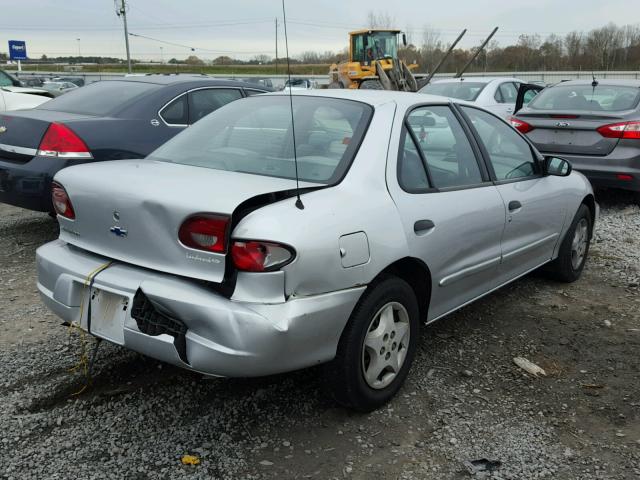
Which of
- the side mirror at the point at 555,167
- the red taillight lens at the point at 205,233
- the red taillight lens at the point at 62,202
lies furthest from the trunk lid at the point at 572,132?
the red taillight lens at the point at 62,202

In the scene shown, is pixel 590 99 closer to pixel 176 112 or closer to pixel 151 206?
pixel 176 112

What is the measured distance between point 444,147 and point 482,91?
7.58 meters

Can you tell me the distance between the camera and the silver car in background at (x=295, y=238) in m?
2.39

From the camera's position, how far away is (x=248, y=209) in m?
2.48

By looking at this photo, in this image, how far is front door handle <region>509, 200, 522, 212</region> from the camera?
379cm

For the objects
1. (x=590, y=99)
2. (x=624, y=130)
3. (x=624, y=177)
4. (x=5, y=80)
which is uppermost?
(x=5, y=80)

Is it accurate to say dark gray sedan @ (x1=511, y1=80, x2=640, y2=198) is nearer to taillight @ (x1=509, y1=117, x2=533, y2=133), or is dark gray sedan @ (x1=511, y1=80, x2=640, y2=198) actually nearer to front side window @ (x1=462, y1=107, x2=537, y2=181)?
taillight @ (x1=509, y1=117, x2=533, y2=133)

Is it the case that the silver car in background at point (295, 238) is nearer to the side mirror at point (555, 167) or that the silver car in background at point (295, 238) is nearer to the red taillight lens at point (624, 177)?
the side mirror at point (555, 167)

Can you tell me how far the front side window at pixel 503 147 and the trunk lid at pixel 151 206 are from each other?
1.72 meters

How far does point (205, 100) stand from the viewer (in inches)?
250

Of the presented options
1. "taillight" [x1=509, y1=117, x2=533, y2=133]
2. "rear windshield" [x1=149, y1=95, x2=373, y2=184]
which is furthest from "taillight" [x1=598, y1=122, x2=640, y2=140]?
"rear windshield" [x1=149, y1=95, x2=373, y2=184]

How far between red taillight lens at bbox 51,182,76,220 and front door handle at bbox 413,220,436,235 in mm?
1656

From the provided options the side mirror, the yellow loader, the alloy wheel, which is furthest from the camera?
the yellow loader

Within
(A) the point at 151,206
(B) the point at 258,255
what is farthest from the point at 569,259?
(A) the point at 151,206
